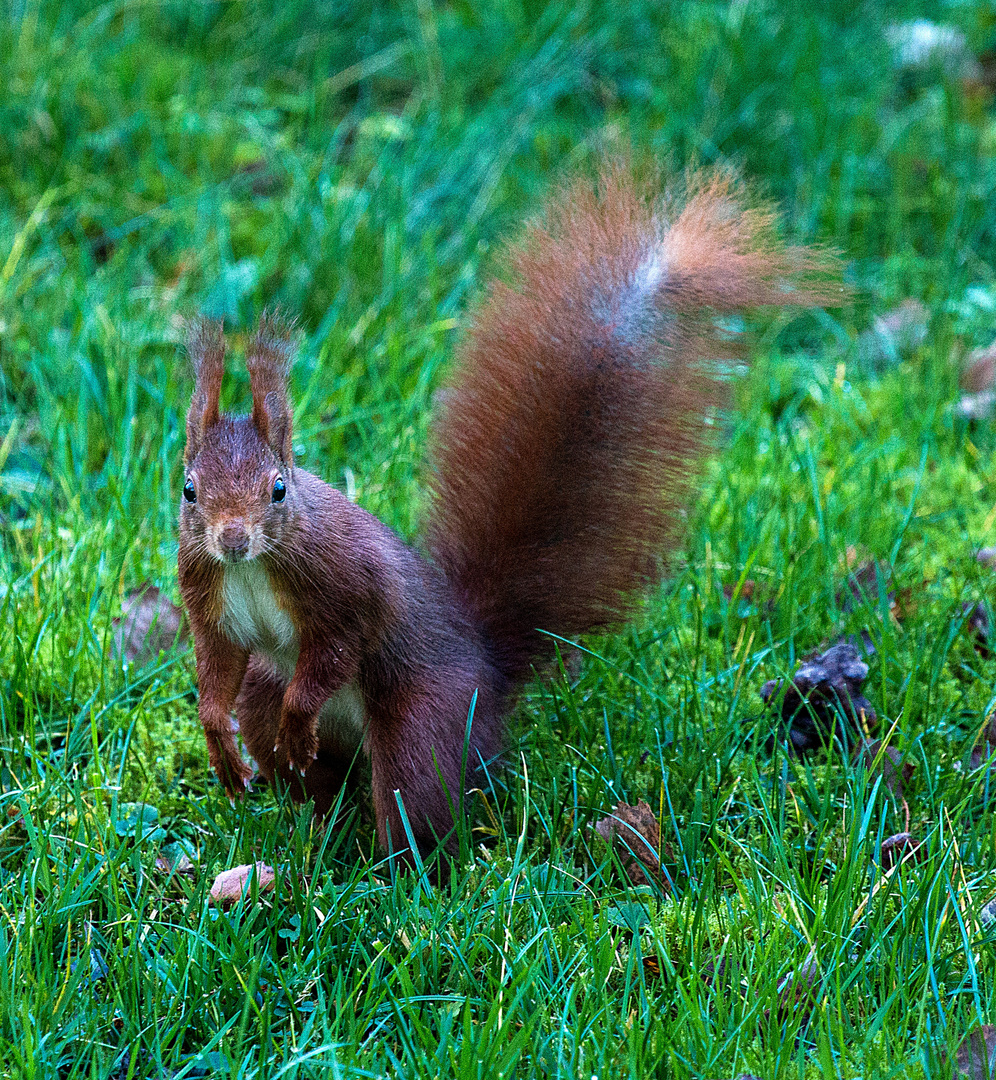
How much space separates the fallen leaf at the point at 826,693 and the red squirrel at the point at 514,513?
1.10 ft

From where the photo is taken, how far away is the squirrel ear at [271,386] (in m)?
1.79

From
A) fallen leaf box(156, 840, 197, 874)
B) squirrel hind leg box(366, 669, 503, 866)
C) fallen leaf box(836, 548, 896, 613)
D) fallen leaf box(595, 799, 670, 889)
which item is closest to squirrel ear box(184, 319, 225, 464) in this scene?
squirrel hind leg box(366, 669, 503, 866)

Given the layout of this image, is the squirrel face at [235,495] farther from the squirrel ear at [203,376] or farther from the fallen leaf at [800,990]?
the fallen leaf at [800,990]

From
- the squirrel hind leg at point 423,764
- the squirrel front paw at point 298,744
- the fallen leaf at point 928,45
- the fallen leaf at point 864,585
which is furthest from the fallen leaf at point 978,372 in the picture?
the squirrel front paw at point 298,744

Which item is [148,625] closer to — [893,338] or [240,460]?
[240,460]

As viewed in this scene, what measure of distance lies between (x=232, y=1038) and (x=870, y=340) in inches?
106

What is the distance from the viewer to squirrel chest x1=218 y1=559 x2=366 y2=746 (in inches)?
72.6

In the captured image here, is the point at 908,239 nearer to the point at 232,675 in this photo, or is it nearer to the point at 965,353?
the point at 965,353

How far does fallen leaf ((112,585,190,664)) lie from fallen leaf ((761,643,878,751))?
3.50ft

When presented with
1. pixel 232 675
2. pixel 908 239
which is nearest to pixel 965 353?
pixel 908 239

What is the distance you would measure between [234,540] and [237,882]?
20.8 inches

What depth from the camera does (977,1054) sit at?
1.56 metres

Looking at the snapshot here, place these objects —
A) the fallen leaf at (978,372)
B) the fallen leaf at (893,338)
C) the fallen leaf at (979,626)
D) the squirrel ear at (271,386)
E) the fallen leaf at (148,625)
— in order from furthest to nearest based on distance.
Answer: the fallen leaf at (893,338), the fallen leaf at (978,372), the fallen leaf at (979,626), the fallen leaf at (148,625), the squirrel ear at (271,386)

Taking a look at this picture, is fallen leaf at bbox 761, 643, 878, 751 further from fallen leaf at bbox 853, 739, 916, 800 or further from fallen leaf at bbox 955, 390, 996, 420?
fallen leaf at bbox 955, 390, 996, 420
